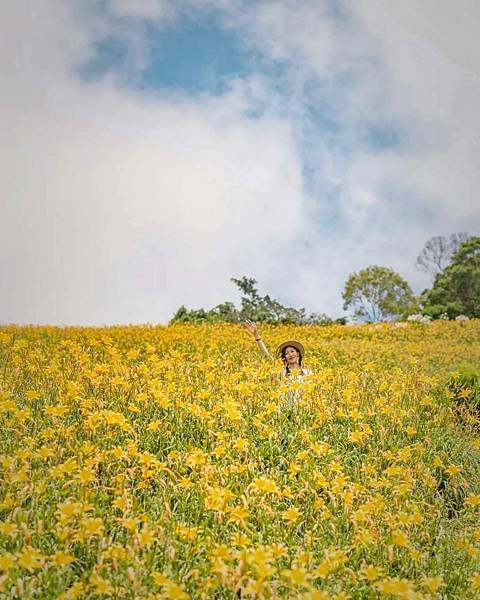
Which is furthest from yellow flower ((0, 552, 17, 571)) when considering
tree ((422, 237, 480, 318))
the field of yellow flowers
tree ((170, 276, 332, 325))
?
tree ((422, 237, 480, 318))

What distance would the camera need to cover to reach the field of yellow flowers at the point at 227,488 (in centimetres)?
251

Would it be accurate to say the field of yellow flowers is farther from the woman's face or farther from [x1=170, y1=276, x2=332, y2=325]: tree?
[x1=170, y1=276, x2=332, y2=325]: tree

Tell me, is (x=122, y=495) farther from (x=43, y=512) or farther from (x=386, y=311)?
(x=386, y=311)

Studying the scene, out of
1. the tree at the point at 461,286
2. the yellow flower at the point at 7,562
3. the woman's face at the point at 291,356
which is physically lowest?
the yellow flower at the point at 7,562

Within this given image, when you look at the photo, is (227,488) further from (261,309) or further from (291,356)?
(261,309)

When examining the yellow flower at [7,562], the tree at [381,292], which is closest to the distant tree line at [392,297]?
the tree at [381,292]

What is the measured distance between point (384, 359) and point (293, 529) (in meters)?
6.30

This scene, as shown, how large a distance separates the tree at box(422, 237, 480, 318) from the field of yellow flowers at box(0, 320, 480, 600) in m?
13.6

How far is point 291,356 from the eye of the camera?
5.83m

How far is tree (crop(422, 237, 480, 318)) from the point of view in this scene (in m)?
18.5

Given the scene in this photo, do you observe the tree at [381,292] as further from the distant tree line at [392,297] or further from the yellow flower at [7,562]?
the yellow flower at [7,562]

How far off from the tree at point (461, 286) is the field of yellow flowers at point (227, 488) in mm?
13632

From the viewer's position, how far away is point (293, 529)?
3.22m

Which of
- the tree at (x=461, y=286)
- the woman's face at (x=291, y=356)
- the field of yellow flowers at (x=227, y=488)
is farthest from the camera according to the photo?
the tree at (x=461, y=286)
